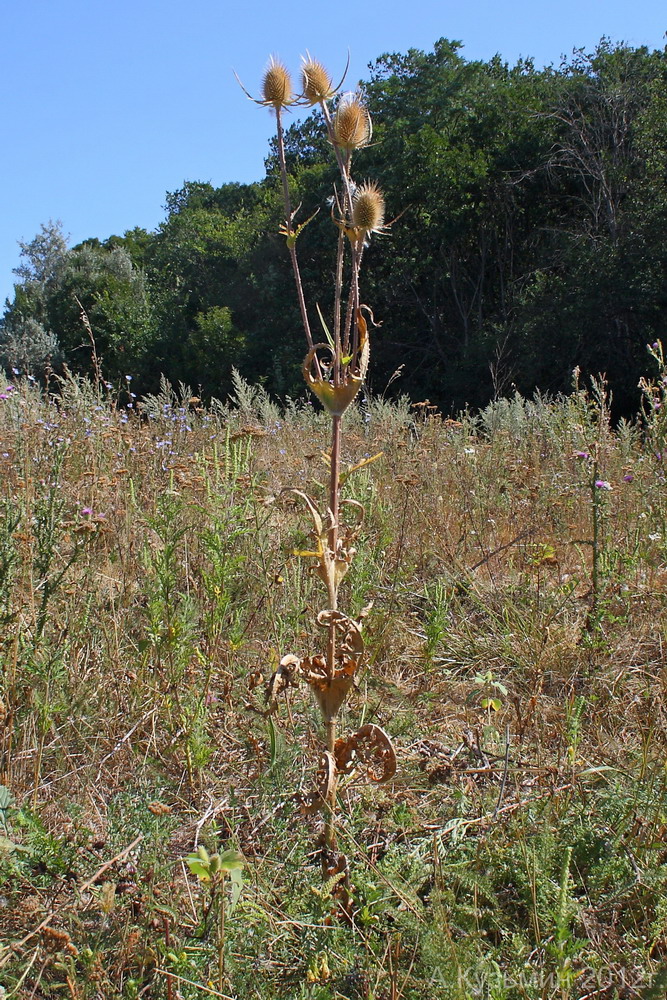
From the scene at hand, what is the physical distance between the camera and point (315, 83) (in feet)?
5.20

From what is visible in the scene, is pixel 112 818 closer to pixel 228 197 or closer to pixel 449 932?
pixel 449 932

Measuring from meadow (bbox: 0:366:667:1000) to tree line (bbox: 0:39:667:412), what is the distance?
32.8ft

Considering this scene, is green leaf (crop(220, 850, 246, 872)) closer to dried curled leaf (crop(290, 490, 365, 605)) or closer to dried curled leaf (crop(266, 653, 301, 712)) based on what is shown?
dried curled leaf (crop(266, 653, 301, 712))

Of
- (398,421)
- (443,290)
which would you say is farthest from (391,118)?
(398,421)

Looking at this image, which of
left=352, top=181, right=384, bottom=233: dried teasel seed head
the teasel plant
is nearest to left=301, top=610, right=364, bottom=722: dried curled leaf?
the teasel plant

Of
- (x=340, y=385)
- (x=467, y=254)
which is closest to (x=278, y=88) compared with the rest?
(x=340, y=385)

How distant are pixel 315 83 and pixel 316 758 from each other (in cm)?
172

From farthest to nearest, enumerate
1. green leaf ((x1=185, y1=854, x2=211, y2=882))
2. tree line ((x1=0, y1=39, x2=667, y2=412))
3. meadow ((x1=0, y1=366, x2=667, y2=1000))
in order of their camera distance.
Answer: tree line ((x1=0, y1=39, x2=667, y2=412)) < meadow ((x1=0, y1=366, x2=667, y2=1000)) < green leaf ((x1=185, y1=854, x2=211, y2=882))

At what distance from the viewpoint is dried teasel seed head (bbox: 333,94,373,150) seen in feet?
5.06

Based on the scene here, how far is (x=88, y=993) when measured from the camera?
1381mm

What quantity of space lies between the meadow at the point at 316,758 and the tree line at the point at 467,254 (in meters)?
9.99

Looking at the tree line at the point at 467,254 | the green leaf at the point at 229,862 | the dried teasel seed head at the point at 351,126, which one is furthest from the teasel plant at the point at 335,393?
the tree line at the point at 467,254

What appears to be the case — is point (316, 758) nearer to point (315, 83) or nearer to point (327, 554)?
point (327, 554)

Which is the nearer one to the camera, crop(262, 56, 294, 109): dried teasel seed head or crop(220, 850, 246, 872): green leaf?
crop(220, 850, 246, 872): green leaf
